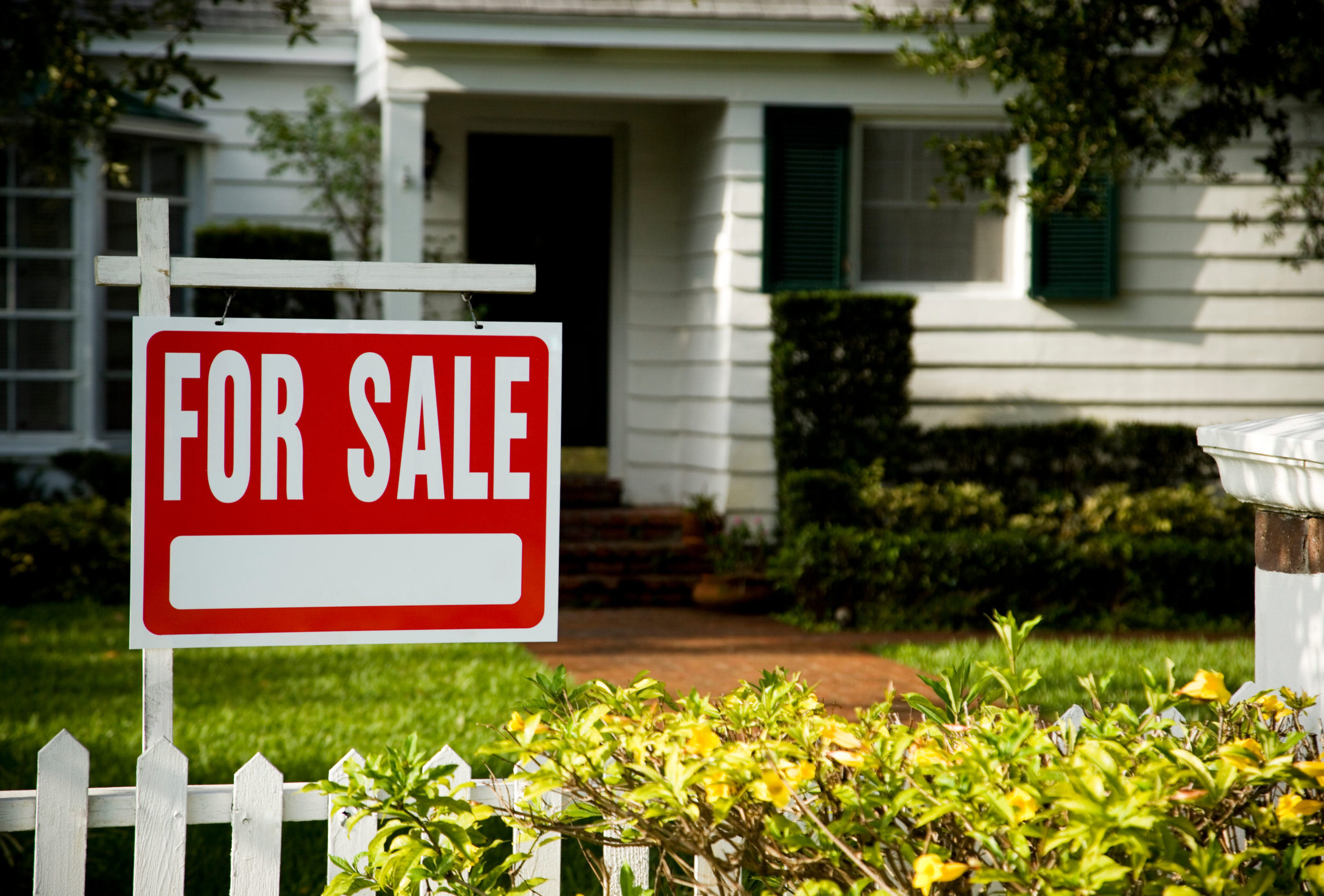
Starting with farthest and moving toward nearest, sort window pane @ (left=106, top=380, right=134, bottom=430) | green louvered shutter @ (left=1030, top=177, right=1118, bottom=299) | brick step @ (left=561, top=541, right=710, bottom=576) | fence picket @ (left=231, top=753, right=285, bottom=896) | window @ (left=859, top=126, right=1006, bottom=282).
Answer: window pane @ (left=106, top=380, right=134, bottom=430), window @ (left=859, top=126, right=1006, bottom=282), green louvered shutter @ (left=1030, top=177, right=1118, bottom=299), brick step @ (left=561, top=541, right=710, bottom=576), fence picket @ (left=231, top=753, right=285, bottom=896)

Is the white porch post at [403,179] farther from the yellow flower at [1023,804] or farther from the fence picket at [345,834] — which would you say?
the yellow flower at [1023,804]

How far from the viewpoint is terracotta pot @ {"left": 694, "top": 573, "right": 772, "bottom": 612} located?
9.35 m

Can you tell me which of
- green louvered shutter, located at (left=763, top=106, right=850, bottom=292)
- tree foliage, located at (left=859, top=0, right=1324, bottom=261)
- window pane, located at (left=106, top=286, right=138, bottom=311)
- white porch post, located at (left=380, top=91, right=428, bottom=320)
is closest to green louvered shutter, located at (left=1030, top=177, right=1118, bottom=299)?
green louvered shutter, located at (left=763, top=106, right=850, bottom=292)

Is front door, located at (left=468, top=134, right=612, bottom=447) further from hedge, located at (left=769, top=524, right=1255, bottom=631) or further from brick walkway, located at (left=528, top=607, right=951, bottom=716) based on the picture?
hedge, located at (left=769, top=524, right=1255, bottom=631)

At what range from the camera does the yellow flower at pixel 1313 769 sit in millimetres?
2127

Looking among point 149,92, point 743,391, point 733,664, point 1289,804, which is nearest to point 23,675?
point 149,92

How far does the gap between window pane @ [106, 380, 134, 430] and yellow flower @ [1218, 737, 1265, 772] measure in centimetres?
1074

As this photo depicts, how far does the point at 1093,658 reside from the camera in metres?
7.21

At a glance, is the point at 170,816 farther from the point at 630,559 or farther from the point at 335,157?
the point at 335,157

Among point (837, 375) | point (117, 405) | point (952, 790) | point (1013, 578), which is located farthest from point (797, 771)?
point (117, 405)

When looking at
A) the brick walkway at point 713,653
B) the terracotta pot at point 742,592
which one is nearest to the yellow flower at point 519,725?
the brick walkway at point 713,653

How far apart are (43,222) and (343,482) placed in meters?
9.69

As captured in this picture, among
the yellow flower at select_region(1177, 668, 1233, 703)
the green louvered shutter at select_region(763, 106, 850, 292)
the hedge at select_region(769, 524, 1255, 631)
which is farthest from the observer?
the green louvered shutter at select_region(763, 106, 850, 292)

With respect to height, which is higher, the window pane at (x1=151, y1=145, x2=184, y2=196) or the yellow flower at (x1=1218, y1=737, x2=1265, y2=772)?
the window pane at (x1=151, y1=145, x2=184, y2=196)
